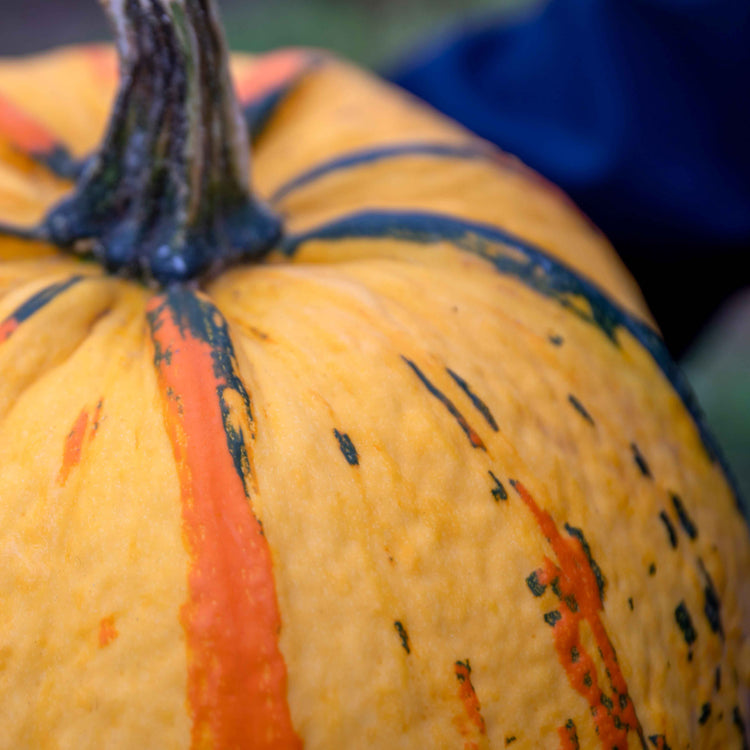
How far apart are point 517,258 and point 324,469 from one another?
35cm

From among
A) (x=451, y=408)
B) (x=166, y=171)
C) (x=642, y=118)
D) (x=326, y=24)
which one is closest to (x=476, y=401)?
(x=451, y=408)

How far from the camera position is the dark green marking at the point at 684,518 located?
754mm

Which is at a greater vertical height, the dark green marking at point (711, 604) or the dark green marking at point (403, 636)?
the dark green marking at point (403, 636)

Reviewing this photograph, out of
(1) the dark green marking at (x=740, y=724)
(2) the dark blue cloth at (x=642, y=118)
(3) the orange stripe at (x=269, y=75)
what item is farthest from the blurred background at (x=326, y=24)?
(1) the dark green marking at (x=740, y=724)

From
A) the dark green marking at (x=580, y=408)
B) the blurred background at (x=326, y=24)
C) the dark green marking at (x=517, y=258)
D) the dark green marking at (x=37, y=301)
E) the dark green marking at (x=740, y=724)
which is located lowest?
the blurred background at (x=326, y=24)

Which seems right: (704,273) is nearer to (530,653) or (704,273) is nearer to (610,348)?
(610,348)

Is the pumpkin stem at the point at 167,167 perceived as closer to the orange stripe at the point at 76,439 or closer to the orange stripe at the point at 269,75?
the orange stripe at the point at 76,439

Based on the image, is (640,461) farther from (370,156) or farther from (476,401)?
(370,156)

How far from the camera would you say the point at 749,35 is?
1.29 meters

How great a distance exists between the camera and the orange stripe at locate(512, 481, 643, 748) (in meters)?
0.63

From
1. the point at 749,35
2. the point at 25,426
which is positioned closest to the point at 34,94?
the point at 25,426

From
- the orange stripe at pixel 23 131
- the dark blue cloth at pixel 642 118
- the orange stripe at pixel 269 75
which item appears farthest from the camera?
the dark blue cloth at pixel 642 118

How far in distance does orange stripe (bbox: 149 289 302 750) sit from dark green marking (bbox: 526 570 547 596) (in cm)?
20

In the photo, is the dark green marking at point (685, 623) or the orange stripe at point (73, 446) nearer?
the orange stripe at point (73, 446)
